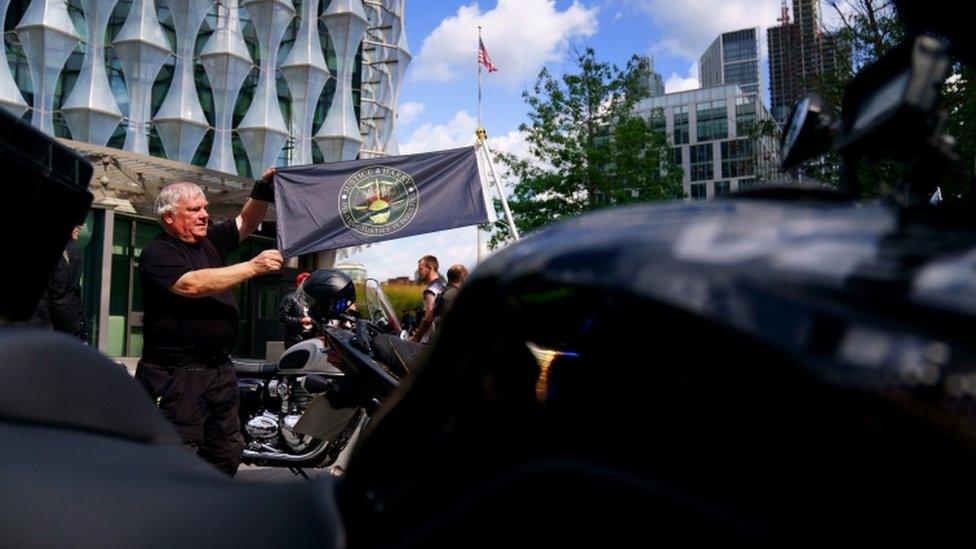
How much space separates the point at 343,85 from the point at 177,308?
30.4m

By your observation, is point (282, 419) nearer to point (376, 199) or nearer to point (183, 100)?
point (376, 199)

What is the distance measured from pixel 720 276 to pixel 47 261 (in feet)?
3.97

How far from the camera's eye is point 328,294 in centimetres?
489

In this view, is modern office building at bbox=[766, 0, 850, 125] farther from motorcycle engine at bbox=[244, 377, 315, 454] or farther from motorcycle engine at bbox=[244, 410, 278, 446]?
motorcycle engine at bbox=[244, 410, 278, 446]

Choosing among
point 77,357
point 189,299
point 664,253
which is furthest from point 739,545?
point 189,299

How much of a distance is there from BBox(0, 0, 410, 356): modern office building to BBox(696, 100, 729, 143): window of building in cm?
4932

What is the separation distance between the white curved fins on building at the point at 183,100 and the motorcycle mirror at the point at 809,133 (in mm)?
29208

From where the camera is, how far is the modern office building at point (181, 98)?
66.2ft

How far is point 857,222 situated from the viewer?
61cm

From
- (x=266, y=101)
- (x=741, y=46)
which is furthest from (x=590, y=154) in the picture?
(x=741, y=46)

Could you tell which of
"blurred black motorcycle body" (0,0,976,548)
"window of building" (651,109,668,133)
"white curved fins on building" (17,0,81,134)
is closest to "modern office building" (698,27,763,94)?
"window of building" (651,109,668,133)

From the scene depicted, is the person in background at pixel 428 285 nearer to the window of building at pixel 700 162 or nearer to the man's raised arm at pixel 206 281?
the man's raised arm at pixel 206 281

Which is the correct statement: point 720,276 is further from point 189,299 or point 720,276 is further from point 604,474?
point 189,299

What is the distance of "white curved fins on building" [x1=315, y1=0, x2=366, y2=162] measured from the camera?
3197 cm
